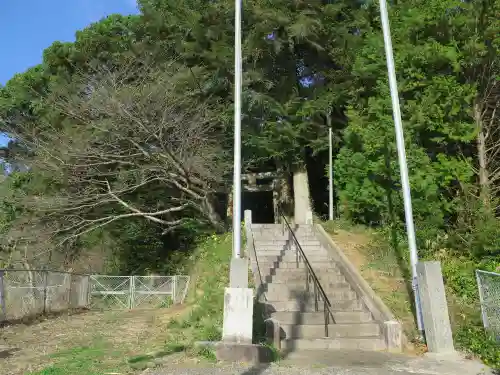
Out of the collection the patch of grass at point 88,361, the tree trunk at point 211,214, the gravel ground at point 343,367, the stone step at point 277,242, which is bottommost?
the gravel ground at point 343,367

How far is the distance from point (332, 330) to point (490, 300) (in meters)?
2.93

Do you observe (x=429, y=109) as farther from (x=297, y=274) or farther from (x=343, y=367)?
(x=343, y=367)

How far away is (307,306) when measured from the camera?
1015 cm

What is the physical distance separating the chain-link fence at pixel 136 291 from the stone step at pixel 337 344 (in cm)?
969

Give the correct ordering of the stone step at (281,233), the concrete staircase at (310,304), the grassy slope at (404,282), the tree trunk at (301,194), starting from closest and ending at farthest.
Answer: the grassy slope at (404,282) < the concrete staircase at (310,304) < the stone step at (281,233) < the tree trunk at (301,194)

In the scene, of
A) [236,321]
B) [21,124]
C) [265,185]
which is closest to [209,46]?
[265,185]

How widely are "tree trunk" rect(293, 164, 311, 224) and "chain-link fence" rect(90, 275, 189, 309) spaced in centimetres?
599

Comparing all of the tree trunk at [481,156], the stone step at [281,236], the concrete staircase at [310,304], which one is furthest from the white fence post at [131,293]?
the tree trunk at [481,156]

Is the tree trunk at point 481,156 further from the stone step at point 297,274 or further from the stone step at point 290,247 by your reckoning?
the stone step at point 297,274

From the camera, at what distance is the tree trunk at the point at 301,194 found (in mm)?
20984

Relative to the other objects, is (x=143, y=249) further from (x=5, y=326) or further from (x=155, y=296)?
(x=5, y=326)

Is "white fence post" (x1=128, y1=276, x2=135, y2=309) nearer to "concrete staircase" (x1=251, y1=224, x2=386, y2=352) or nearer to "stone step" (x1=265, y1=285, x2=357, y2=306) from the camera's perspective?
"concrete staircase" (x1=251, y1=224, x2=386, y2=352)

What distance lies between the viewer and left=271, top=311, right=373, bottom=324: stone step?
9.46 metres

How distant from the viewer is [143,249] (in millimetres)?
23125
